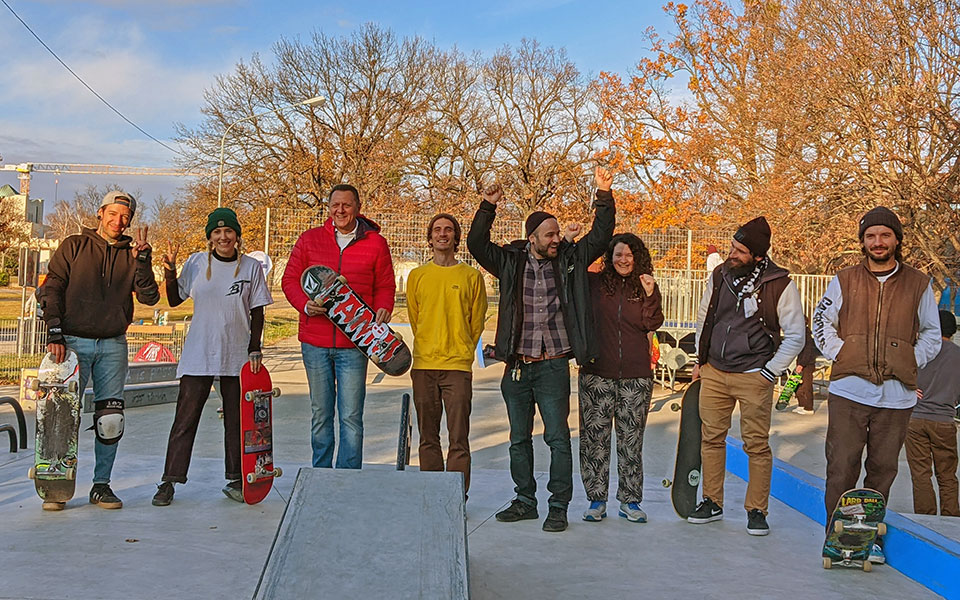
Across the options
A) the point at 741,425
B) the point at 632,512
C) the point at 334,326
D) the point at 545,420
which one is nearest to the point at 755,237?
the point at 741,425

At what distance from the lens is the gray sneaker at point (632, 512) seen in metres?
5.11

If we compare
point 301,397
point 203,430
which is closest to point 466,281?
point 203,430

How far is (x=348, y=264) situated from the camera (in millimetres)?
5289

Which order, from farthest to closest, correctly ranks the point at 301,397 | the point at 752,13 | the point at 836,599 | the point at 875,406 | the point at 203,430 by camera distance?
the point at 752,13 < the point at 301,397 < the point at 203,430 < the point at 875,406 < the point at 836,599

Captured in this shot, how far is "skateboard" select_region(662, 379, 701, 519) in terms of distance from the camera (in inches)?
205

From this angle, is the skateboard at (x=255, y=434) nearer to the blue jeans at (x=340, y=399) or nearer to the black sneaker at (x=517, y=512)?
the blue jeans at (x=340, y=399)

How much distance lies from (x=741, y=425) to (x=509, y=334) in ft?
5.12

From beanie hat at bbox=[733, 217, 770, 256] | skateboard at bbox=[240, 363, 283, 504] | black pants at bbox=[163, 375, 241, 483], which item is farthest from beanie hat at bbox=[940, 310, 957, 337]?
black pants at bbox=[163, 375, 241, 483]

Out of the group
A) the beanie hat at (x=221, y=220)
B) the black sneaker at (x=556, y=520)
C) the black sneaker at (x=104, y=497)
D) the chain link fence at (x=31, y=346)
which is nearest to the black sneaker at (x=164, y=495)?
the black sneaker at (x=104, y=497)

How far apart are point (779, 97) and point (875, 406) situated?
39.2ft

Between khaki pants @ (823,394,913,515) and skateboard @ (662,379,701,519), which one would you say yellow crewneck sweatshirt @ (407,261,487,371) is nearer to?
skateboard @ (662,379,701,519)

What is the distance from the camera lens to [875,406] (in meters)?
4.54

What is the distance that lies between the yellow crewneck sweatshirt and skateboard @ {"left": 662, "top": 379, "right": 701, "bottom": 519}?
146 centimetres

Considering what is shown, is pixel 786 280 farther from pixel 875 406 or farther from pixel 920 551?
pixel 920 551
